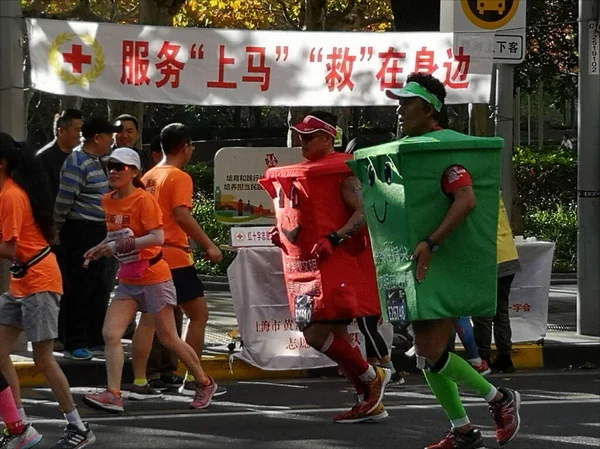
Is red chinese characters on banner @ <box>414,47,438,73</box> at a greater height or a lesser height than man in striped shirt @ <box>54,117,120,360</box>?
greater

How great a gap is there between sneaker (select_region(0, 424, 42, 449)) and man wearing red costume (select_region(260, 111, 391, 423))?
1895 millimetres

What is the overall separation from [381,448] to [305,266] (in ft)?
4.58

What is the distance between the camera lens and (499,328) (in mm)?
10398

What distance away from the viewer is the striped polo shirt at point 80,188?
33.9ft

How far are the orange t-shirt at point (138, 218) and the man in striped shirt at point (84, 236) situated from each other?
1.81 m

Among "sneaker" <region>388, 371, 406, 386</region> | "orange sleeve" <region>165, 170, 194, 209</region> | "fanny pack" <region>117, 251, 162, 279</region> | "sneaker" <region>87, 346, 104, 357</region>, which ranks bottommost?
"sneaker" <region>388, 371, 406, 386</region>

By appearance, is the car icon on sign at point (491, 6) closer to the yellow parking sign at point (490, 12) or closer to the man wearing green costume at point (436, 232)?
the yellow parking sign at point (490, 12)

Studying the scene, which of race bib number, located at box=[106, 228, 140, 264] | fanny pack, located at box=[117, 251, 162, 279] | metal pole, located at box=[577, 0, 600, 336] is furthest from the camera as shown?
metal pole, located at box=[577, 0, 600, 336]

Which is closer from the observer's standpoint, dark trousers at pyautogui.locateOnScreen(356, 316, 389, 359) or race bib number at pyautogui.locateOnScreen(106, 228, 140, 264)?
race bib number at pyautogui.locateOnScreen(106, 228, 140, 264)

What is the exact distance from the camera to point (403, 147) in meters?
6.71

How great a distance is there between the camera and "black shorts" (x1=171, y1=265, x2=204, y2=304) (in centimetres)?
910

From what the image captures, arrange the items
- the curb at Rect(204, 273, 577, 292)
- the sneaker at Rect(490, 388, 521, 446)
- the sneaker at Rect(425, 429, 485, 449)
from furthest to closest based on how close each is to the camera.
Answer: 1. the curb at Rect(204, 273, 577, 292)
2. the sneaker at Rect(490, 388, 521, 446)
3. the sneaker at Rect(425, 429, 485, 449)

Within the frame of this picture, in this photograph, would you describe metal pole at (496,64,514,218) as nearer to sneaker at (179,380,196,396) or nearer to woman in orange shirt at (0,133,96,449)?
sneaker at (179,380,196,396)

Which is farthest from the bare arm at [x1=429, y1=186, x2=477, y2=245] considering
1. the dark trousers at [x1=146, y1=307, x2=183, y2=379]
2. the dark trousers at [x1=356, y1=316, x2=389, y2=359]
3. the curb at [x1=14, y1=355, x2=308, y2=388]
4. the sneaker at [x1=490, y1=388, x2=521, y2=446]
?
the curb at [x1=14, y1=355, x2=308, y2=388]
